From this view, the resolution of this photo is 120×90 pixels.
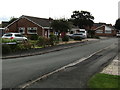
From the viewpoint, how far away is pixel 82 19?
8462 cm

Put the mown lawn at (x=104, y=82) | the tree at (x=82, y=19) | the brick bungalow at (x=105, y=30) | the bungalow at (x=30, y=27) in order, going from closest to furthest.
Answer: the mown lawn at (x=104, y=82)
the bungalow at (x=30, y=27)
the tree at (x=82, y=19)
the brick bungalow at (x=105, y=30)

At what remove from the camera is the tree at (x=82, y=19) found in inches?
3314

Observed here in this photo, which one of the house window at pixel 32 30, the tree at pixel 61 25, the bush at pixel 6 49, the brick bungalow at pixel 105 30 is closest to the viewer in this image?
the bush at pixel 6 49

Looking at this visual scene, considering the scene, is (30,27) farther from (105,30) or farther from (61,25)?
(105,30)

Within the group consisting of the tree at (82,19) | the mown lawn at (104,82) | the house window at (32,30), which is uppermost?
the tree at (82,19)

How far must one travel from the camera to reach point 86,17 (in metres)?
86.2

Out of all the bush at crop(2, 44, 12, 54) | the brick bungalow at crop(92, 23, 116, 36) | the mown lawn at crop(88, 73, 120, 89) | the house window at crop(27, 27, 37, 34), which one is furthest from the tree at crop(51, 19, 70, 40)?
the brick bungalow at crop(92, 23, 116, 36)

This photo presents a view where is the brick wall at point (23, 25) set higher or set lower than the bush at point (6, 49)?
higher

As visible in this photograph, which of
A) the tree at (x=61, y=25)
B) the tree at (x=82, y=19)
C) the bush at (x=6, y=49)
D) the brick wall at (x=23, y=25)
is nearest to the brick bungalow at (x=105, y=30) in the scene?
the tree at (x=82, y=19)

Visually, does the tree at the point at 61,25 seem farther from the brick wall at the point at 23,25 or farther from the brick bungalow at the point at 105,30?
the brick bungalow at the point at 105,30

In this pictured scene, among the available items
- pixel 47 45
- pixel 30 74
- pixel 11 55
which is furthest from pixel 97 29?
pixel 30 74

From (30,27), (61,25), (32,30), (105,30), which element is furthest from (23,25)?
(105,30)

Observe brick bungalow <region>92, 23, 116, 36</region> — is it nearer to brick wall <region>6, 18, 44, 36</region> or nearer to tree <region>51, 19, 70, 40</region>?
brick wall <region>6, 18, 44, 36</region>

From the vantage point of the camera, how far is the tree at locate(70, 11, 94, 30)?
8419cm
